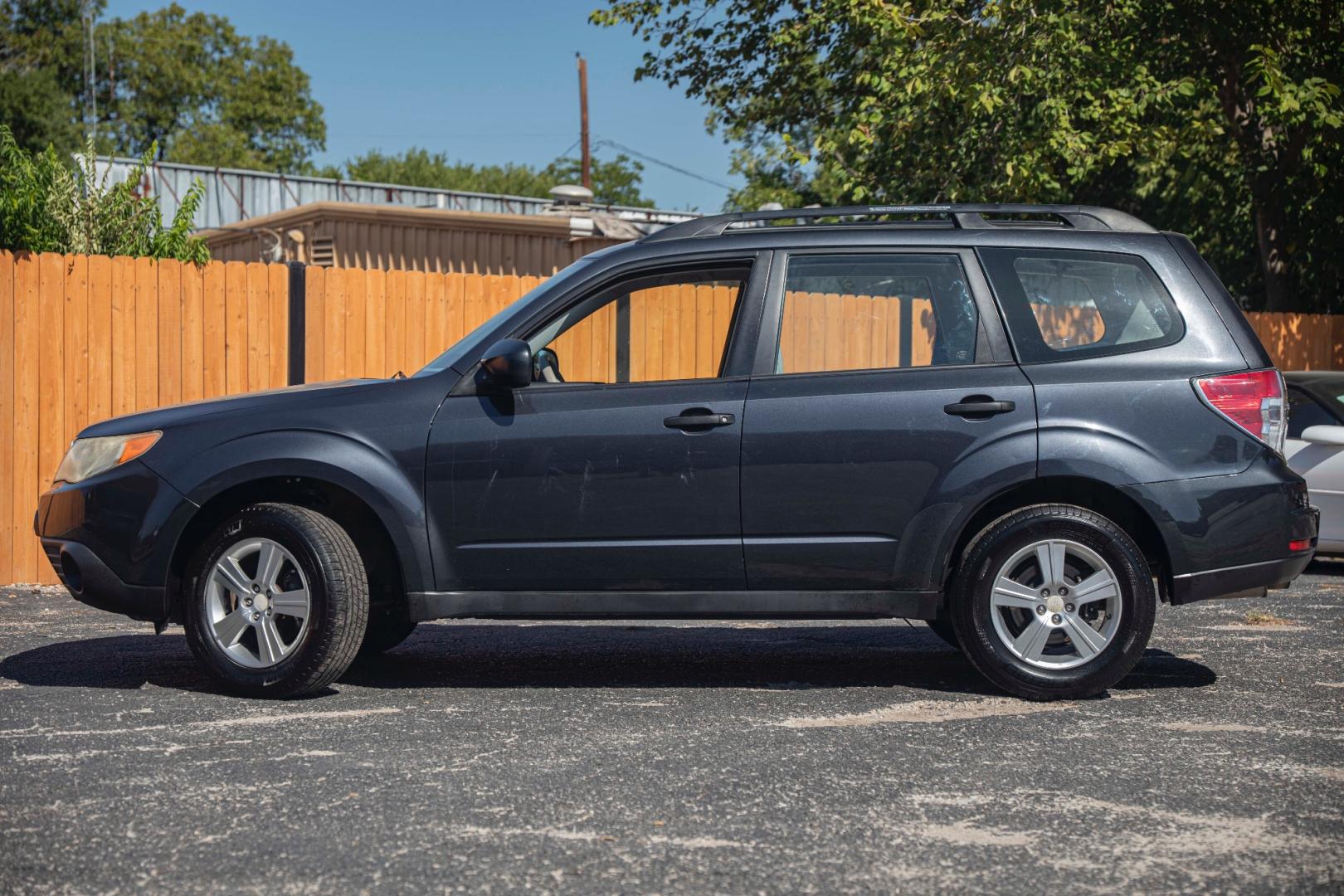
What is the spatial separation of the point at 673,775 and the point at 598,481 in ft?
4.97

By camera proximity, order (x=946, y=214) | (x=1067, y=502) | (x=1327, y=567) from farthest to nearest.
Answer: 1. (x=1327, y=567)
2. (x=946, y=214)
3. (x=1067, y=502)

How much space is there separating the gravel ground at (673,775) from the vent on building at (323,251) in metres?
15.4

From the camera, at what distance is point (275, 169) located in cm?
6862

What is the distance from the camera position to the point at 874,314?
6.13 m

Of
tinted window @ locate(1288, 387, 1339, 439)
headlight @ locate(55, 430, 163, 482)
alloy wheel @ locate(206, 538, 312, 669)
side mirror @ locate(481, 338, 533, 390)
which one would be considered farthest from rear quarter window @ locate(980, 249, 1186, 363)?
tinted window @ locate(1288, 387, 1339, 439)

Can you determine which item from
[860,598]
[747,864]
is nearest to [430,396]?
[860,598]

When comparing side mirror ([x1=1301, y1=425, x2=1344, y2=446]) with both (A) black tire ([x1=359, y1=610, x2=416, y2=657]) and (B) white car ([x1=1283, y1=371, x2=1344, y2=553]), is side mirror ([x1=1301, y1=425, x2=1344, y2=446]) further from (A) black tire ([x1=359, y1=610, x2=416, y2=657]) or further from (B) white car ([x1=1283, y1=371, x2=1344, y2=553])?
(A) black tire ([x1=359, y1=610, x2=416, y2=657])

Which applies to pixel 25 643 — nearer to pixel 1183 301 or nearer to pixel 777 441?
pixel 777 441

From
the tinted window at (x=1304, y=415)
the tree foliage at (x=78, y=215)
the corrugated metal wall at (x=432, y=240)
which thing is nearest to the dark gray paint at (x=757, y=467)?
the tinted window at (x=1304, y=415)

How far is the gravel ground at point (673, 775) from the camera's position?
374 cm

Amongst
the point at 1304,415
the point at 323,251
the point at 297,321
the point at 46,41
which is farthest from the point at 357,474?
the point at 46,41

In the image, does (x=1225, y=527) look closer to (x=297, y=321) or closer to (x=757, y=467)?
(x=757, y=467)

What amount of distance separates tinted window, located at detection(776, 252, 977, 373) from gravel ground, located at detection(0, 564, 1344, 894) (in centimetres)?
135

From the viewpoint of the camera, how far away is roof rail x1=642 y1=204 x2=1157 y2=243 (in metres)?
6.14
